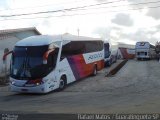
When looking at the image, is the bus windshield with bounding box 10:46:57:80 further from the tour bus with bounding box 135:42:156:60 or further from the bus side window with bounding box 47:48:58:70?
the tour bus with bounding box 135:42:156:60

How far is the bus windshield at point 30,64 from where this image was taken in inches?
964

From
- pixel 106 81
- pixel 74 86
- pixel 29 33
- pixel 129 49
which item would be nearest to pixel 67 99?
pixel 74 86

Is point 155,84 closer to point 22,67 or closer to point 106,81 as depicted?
point 106,81

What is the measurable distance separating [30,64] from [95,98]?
5.11 m

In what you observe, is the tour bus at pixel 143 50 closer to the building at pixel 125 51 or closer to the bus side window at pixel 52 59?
the building at pixel 125 51

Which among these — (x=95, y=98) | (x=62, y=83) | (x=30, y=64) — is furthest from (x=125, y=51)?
(x=95, y=98)

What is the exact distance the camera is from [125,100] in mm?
20109

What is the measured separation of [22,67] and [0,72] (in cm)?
1668

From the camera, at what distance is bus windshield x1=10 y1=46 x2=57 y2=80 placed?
2448 cm

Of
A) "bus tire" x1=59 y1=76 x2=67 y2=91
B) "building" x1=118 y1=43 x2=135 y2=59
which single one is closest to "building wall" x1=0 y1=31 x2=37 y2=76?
"bus tire" x1=59 y1=76 x2=67 y2=91

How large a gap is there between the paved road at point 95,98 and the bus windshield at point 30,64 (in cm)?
127

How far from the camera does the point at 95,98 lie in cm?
2162

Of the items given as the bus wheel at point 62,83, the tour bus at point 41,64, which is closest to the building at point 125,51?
the tour bus at point 41,64

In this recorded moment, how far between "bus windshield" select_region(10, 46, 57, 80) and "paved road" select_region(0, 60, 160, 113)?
Result: 50.1 inches
